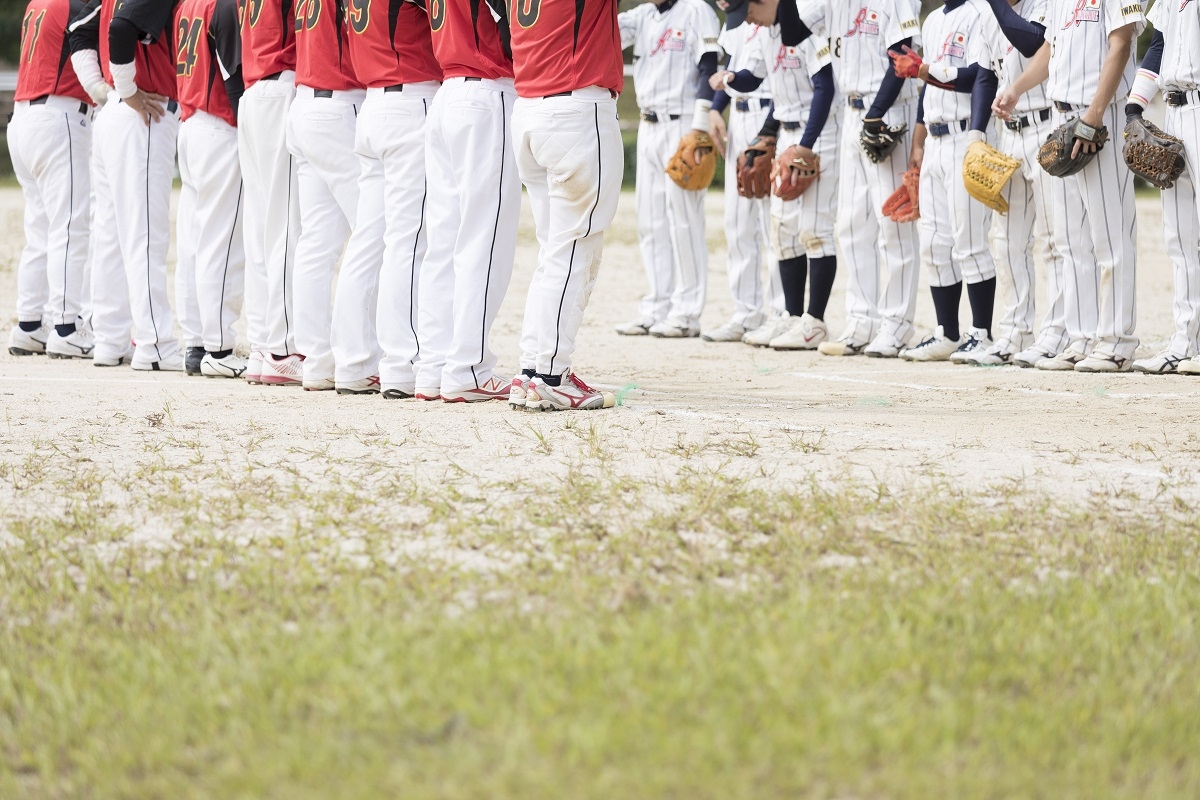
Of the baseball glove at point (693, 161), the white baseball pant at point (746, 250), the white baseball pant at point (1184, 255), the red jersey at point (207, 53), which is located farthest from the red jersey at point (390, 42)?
the white baseball pant at point (1184, 255)

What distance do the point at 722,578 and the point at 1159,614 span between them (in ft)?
3.39

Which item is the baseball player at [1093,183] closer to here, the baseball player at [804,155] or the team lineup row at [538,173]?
the team lineup row at [538,173]

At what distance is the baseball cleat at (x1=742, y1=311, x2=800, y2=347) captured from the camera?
9.27 meters

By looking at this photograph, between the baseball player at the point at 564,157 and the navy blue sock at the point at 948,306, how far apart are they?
3.31m

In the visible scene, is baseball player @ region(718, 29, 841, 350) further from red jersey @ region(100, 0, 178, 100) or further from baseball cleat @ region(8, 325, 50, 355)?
baseball cleat @ region(8, 325, 50, 355)

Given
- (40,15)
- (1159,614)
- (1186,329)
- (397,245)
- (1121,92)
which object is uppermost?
(40,15)

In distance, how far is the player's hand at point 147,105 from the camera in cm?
752

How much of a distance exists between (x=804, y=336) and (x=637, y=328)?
5.44 ft

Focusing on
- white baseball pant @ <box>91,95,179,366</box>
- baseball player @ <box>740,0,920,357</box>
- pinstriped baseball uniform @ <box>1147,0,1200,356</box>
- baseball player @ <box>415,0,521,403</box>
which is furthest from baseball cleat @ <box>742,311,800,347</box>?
white baseball pant @ <box>91,95,179,366</box>

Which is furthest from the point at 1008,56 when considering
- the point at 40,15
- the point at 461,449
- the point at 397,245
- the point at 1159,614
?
the point at 40,15

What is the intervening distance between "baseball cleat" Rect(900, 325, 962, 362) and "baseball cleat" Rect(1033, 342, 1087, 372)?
76 centimetres

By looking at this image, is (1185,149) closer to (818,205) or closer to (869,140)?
(869,140)

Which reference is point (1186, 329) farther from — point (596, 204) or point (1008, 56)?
point (596, 204)

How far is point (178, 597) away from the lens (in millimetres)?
3273
